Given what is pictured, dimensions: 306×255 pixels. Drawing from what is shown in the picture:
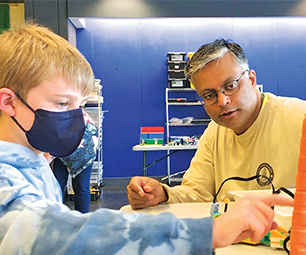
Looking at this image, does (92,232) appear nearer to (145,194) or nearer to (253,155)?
(145,194)

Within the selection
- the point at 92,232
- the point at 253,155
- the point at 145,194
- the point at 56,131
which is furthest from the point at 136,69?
the point at 92,232

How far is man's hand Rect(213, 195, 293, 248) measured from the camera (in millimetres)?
446

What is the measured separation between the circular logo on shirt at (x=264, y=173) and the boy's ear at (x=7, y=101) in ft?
3.26

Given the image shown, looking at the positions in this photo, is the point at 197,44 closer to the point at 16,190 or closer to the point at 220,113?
the point at 220,113

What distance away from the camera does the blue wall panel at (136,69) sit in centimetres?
557

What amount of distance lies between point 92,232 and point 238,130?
3.69ft

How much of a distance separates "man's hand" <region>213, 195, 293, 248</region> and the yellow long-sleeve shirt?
78cm

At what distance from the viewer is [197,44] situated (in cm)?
570

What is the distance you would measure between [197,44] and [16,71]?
17.6ft

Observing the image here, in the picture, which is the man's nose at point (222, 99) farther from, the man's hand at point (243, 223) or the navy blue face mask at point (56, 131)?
the man's hand at point (243, 223)

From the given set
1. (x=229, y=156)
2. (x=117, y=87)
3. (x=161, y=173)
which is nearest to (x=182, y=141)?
(x=161, y=173)

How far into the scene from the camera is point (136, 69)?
5621 millimetres

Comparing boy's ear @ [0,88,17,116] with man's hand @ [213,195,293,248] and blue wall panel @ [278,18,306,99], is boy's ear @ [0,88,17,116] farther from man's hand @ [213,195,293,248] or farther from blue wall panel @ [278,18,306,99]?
blue wall panel @ [278,18,306,99]

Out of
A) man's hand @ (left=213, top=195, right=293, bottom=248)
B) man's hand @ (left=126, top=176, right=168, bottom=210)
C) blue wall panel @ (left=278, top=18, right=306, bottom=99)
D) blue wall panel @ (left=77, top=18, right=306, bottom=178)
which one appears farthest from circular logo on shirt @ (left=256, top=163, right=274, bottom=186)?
blue wall panel @ (left=278, top=18, right=306, bottom=99)
